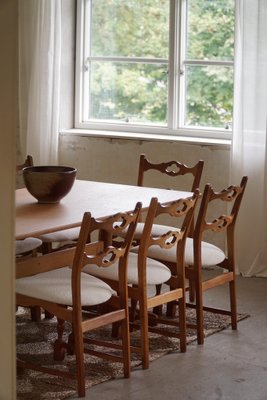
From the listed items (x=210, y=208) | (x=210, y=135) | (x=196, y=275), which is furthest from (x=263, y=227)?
(x=196, y=275)

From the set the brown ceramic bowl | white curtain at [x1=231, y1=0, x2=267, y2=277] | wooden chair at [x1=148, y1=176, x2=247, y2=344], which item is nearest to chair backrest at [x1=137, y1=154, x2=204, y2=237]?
wooden chair at [x1=148, y1=176, x2=247, y2=344]

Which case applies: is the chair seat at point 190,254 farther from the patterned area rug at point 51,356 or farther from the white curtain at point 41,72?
the white curtain at point 41,72

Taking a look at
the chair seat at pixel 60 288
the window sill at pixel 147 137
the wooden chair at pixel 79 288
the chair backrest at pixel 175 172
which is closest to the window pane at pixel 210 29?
the window sill at pixel 147 137

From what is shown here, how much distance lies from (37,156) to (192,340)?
2349mm

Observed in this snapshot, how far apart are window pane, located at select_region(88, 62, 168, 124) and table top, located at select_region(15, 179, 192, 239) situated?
1.54m

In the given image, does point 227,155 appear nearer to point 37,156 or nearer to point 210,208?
point 210,208

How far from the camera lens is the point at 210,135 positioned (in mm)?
5941

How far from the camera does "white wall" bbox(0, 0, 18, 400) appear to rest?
1602 mm

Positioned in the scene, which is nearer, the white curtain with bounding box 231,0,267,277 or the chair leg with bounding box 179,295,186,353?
the chair leg with bounding box 179,295,186,353

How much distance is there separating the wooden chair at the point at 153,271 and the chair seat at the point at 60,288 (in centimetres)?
21

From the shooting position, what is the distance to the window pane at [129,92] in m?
6.21

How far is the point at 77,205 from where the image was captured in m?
4.18

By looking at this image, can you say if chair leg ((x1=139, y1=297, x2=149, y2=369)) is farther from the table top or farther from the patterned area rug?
the table top

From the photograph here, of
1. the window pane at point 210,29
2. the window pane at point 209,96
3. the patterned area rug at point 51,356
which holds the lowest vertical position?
the patterned area rug at point 51,356
